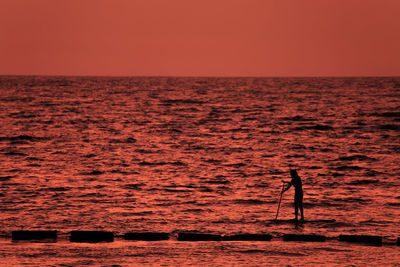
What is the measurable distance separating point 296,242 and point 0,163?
27.4 m

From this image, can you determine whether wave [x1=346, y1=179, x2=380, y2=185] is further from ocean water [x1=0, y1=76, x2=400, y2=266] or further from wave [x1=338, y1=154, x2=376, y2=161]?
wave [x1=338, y1=154, x2=376, y2=161]

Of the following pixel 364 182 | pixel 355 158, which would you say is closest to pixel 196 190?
pixel 364 182

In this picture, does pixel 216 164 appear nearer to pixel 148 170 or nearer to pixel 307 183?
pixel 148 170

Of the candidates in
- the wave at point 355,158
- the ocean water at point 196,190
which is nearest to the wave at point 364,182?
the ocean water at point 196,190

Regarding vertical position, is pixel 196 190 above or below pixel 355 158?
above

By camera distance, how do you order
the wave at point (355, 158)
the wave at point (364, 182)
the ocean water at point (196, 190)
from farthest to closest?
1. the wave at point (355, 158)
2. the wave at point (364, 182)
3. the ocean water at point (196, 190)

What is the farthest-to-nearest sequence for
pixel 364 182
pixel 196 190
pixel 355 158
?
pixel 355 158 → pixel 364 182 → pixel 196 190

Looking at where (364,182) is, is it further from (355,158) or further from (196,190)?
(355,158)

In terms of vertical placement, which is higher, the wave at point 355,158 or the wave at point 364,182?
the wave at point 364,182

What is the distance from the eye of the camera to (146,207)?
2397 cm

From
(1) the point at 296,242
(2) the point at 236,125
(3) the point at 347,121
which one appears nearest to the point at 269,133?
(2) the point at 236,125

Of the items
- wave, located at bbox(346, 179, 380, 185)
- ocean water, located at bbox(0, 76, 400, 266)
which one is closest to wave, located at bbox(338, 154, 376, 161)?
ocean water, located at bbox(0, 76, 400, 266)

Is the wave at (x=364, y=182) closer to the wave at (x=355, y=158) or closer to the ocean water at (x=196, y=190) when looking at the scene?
the ocean water at (x=196, y=190)

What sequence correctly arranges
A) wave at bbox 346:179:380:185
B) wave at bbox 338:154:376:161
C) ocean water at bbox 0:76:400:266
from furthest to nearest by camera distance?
1. wave at bbox 338:154:376:161
2. wave at bbox 346:179:380:185
3. ocean water at bbox 0:76:400:266
